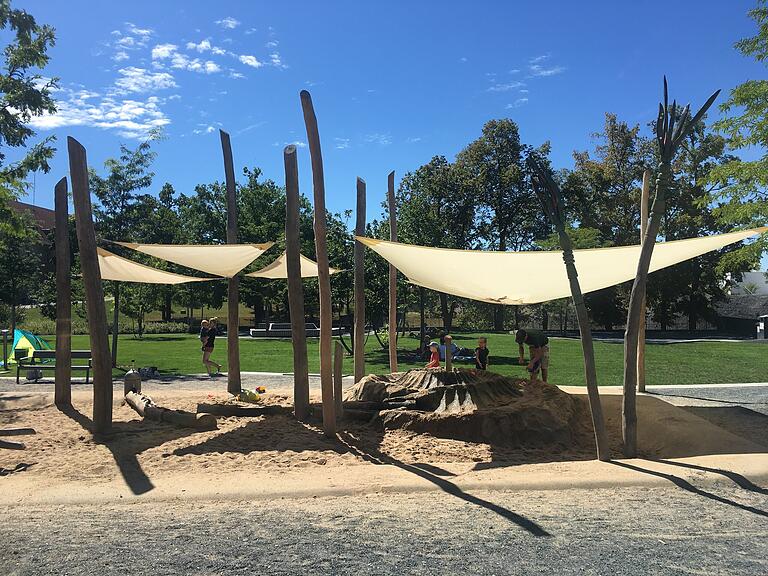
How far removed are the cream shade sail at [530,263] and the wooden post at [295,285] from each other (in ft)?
3.10

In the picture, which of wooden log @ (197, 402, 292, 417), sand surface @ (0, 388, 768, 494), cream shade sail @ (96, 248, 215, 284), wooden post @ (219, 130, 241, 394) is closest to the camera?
sand surface @ (0, 388, 768, 494)

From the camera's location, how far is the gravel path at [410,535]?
3.38 m

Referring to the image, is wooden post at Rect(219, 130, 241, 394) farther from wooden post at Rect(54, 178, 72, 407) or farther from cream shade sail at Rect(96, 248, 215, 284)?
wooden post at Rect(54, 178, 72, 407)

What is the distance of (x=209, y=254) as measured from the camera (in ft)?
28.5

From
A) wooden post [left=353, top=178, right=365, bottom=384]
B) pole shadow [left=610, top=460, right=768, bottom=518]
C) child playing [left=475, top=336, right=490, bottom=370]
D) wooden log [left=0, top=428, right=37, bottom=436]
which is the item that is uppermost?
wooden post [left=353, top=178, right=365, bottom=384]

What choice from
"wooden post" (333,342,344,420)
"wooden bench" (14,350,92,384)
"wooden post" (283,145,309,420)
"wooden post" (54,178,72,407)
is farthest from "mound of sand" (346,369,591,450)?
"wooden bench" (14,350,92,384)

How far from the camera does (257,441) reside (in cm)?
659

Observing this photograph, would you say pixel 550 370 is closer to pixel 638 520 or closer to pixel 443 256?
pixel 443 256

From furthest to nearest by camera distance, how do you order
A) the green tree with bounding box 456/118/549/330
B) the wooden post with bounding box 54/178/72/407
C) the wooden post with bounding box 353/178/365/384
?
the green tree with bounding box 456/118/549/330 → the wooden post with bounding box 353/178/365/384 → the wooden post with bounding box 54/178/72/407

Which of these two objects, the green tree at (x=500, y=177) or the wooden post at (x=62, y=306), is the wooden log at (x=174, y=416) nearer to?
the wooden post at (x=62, y=306)

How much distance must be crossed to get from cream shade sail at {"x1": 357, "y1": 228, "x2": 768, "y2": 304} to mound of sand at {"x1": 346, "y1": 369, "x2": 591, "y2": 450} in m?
1.46

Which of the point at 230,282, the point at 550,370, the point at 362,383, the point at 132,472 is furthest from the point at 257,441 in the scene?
the point at 550,370

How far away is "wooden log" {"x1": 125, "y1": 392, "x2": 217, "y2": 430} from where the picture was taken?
23.1 feet

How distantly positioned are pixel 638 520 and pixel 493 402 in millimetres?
3517
